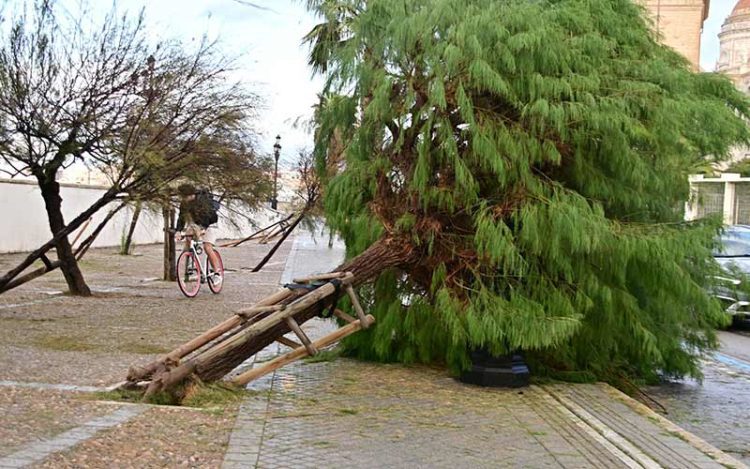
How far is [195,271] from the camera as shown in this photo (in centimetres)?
1503

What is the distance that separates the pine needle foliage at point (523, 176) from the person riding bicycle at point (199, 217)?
15.7 feet

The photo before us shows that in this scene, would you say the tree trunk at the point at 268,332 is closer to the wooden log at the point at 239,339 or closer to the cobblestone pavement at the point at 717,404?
the wooden log at the point at 239,339

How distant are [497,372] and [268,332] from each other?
2089 mm

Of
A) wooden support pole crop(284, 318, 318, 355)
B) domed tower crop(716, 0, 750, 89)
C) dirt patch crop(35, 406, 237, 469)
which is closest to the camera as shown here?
dirt patch crop(35, 406, 237, 469)

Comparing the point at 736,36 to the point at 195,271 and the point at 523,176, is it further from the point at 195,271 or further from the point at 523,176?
the point at 523,176

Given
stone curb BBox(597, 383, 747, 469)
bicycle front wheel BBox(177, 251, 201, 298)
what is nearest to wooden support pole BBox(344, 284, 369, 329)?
stone curb BBox(597, 383, 747, 469)

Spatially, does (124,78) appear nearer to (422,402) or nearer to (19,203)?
(422,402)

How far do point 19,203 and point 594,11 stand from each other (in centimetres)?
1887

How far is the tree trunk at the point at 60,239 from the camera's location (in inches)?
482

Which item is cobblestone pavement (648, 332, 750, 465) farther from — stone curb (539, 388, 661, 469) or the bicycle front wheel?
the bicycle front wheel

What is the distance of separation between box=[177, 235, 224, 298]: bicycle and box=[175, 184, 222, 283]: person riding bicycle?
59 millimetres

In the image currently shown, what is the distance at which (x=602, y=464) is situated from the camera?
18.2 ft

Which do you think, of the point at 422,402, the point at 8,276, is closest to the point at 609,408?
the point at 422,402

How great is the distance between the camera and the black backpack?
13659 millimetres
